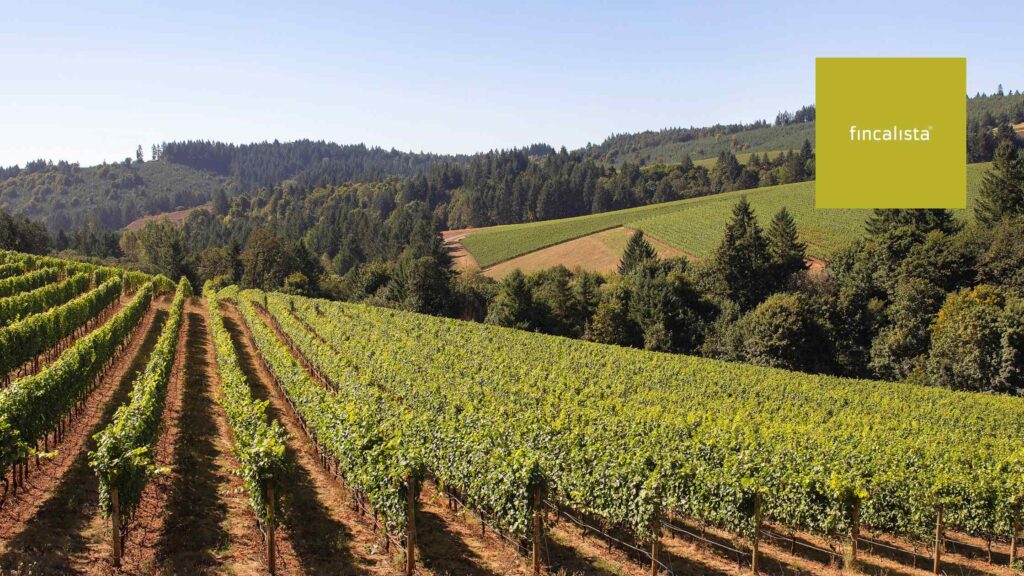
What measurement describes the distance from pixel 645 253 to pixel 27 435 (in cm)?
6472

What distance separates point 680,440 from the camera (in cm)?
1859

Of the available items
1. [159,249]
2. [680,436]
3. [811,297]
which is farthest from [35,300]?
[159,249]

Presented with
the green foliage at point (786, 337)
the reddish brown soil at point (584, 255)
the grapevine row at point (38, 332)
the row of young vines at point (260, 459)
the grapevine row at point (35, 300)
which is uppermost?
the reddish brown soil at point (584, 255)

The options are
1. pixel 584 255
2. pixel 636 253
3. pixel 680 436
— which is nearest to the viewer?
pixel 680 436

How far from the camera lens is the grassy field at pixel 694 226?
7288cm

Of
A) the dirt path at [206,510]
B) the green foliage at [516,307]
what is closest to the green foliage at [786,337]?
the green foliage at [516,307]

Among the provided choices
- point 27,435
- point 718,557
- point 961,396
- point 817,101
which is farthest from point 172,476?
point 961,396

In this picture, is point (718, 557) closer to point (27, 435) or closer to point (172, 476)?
point (172, 476)

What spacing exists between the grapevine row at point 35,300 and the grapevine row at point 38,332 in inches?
89.3

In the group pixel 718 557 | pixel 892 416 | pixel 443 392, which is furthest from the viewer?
pixel 892 416

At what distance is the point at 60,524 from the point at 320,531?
5460 millimetres

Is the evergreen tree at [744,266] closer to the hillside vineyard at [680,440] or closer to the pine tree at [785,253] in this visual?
the pine tree at [785,253]

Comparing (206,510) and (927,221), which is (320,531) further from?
(927,221)

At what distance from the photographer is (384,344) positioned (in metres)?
35.8
